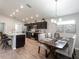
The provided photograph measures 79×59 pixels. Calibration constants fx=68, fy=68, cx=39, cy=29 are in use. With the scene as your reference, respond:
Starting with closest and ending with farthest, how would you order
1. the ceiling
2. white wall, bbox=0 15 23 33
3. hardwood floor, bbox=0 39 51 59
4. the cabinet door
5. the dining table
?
the dining table
hardwood floor, bbox=0 39 51 59
the ceiling
the cabinet door
white wall, bbox=0 15 23 33

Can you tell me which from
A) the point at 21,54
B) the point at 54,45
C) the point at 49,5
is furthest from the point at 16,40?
the point at 49,5

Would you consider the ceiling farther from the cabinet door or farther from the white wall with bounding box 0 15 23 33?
the white wall with bounding box 0 15 23 33

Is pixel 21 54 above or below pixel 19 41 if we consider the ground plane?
below

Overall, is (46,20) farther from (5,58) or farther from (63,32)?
(5,58)

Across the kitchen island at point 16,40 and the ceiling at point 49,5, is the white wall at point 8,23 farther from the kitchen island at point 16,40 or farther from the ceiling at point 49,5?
the kitchen island at point 16,40

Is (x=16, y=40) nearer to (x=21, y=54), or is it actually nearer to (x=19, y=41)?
(x=19, y=41)

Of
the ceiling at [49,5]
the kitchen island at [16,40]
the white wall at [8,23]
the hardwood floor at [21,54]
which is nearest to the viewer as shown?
the hardwood floor at [21,54]

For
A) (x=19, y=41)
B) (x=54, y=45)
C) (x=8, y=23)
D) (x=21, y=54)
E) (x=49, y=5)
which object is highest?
(x=49, y=5)

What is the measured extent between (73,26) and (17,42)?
409 centimetres

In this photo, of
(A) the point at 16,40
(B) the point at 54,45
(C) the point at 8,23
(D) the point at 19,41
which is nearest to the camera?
(B) the point at 54,45

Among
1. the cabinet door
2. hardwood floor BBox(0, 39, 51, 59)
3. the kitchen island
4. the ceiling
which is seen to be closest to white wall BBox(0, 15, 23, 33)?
the ceiling

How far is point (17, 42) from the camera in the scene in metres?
4.75

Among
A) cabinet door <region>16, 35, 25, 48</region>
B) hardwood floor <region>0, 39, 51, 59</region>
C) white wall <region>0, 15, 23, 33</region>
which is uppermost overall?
white wall <region>0, 15, 23, 33</region>

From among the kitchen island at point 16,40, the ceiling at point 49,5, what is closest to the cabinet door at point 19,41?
the kitchen island at point 16,40
